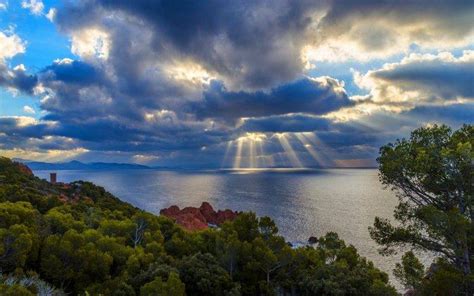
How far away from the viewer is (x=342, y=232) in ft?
289

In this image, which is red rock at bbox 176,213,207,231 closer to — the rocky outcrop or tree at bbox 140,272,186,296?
the rocky outcrop

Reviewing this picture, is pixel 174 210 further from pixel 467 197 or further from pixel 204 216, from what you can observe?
pixel 467 197

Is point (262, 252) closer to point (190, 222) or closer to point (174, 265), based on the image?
point (174, 265)

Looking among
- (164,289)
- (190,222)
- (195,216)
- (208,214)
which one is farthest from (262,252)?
(208,214)

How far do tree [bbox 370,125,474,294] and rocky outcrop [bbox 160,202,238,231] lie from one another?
65.1 m

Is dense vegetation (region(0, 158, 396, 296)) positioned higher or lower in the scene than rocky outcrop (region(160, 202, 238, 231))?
higher

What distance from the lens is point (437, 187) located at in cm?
2008

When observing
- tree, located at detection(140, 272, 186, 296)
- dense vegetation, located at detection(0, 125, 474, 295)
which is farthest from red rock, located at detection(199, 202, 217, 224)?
tree, located at detection(140, 272, 186, 296)

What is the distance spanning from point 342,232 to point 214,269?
68319mm

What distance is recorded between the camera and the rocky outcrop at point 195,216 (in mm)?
84875

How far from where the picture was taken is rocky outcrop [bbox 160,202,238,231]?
3342 inches

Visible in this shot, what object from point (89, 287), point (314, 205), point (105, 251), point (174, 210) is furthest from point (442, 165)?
point (314, 205)

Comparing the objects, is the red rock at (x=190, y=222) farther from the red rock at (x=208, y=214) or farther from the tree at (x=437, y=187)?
the tree at (x=437, y=187)

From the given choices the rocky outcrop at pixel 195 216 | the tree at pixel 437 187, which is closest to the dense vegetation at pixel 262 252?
the tree at pixel 437 187
